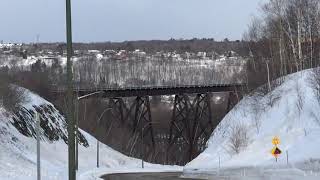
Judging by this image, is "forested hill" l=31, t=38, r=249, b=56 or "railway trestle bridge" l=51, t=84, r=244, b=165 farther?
"forested hill" l=31, t=38, r=249, b=56

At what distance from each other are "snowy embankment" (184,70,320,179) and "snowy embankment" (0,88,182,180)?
9.80m

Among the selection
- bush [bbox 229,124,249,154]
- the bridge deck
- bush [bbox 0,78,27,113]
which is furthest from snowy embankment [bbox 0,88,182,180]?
bush [bbox 229,124,249,154]

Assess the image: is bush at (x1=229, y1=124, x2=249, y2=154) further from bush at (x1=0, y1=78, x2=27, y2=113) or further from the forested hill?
the forested hill

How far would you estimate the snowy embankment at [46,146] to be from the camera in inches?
1829

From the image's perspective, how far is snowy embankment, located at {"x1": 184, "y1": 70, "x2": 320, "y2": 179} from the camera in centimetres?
4347

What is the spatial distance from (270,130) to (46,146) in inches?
933

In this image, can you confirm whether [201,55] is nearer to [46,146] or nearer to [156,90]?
[156,90]

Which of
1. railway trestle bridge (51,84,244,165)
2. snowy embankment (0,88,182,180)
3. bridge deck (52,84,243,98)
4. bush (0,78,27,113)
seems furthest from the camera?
bridge deck (52,84,243,98)

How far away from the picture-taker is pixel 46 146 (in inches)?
2485

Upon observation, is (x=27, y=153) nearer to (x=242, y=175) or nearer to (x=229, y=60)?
(x=242, y=175)

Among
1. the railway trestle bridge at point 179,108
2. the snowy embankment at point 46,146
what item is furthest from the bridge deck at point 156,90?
the snowy embankment at point 46,146

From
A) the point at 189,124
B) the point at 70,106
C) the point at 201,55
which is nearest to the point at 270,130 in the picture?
the point at 189,124

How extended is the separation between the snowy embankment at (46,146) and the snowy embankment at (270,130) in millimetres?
9801

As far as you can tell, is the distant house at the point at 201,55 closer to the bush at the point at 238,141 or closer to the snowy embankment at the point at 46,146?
the snowy embankment at the point at 46,146
